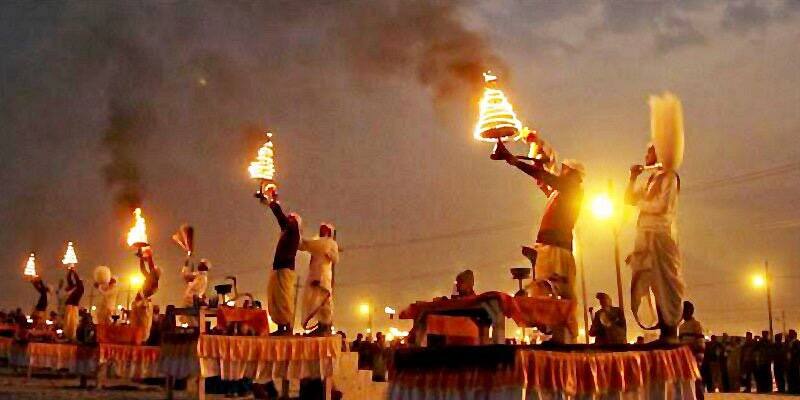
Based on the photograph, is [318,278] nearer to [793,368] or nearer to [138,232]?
[138,232]

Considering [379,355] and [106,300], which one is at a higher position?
[106,300]

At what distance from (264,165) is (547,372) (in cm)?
774

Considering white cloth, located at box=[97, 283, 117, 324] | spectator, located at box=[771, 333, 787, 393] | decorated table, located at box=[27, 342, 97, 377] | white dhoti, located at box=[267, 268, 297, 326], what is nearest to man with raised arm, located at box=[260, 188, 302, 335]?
white dhoti, located at box=[267, 268, 297, 326]

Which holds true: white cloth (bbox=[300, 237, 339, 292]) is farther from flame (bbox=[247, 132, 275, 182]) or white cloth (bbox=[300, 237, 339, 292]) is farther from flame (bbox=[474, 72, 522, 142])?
flame (bbox=[474, 72, 522, 142])

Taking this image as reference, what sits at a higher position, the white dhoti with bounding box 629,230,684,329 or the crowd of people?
the white dhoti with bounding box 629,230,684,329

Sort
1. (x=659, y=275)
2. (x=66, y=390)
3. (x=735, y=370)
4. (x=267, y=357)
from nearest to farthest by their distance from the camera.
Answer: (x=659, y=275) < (x=267, y=357) < (x=66, y=390) < (x=735, y=370)

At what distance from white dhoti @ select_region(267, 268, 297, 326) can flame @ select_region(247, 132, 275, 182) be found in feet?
5.39

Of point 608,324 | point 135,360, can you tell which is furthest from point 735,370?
point 135,360

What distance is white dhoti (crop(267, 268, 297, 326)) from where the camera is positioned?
13.2m

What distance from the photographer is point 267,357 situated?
12828 millimetres

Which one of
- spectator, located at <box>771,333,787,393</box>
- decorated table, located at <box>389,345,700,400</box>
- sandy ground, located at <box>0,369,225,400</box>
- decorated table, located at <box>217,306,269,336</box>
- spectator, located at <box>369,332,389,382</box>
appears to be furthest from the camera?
spectator, located at <box>369,332,389,382</box>

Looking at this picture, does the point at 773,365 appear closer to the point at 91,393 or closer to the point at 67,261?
the point at 91,393

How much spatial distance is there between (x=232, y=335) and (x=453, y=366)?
6.06 meters

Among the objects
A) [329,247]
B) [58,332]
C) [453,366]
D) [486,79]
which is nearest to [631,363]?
[453,366]
